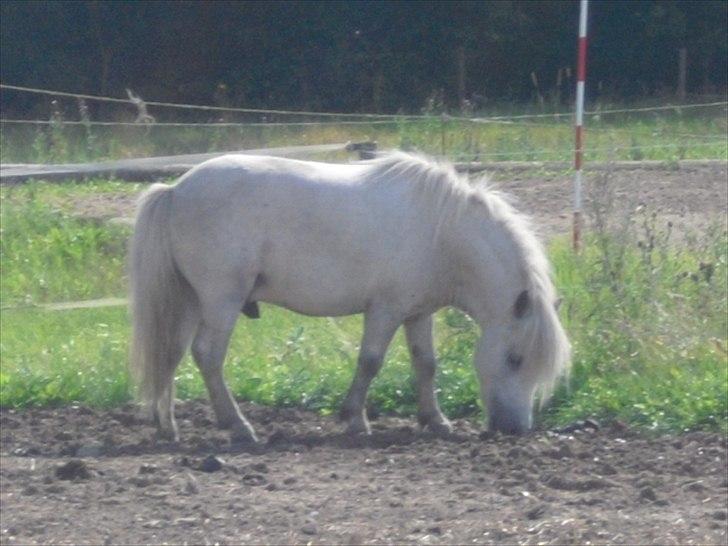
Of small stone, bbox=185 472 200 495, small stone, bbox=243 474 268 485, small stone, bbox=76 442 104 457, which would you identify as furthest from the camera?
small stone, bbox=76 442 104 457

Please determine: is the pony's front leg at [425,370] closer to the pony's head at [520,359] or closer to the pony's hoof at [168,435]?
the pony's head at [520,359]

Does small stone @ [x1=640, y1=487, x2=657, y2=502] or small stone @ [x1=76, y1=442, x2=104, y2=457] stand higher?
small stone @ [x1=640, y1=487, x2=657, y2=502]

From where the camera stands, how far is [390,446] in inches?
256

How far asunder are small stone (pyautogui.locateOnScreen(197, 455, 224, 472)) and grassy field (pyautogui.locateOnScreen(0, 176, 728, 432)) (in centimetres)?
137

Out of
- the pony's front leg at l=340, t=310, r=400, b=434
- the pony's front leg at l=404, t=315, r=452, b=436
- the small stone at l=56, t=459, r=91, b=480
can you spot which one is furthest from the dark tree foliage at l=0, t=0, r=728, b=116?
the small stone at l=56, t=459, r=91, b=480

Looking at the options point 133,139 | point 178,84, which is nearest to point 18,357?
point 133,139

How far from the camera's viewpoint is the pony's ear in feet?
22.0

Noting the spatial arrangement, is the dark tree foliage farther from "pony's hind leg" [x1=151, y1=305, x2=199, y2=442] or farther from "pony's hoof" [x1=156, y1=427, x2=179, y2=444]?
"pony's hoof" [x1=156, y1=427, x2=179, y2=444]

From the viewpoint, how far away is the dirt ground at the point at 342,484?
198 inches

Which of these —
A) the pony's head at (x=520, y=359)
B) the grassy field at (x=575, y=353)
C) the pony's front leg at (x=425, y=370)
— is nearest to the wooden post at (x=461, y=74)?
the grassy field at (x=575, y=353)

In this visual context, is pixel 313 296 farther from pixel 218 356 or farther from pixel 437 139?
pixel 437 139

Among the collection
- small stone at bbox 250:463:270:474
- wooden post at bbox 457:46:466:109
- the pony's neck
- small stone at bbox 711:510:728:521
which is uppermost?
wooden post at bbox 457:46:466:109

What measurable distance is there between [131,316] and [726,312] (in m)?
3.35

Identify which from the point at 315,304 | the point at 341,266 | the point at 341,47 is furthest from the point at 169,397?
the point at 341,47
